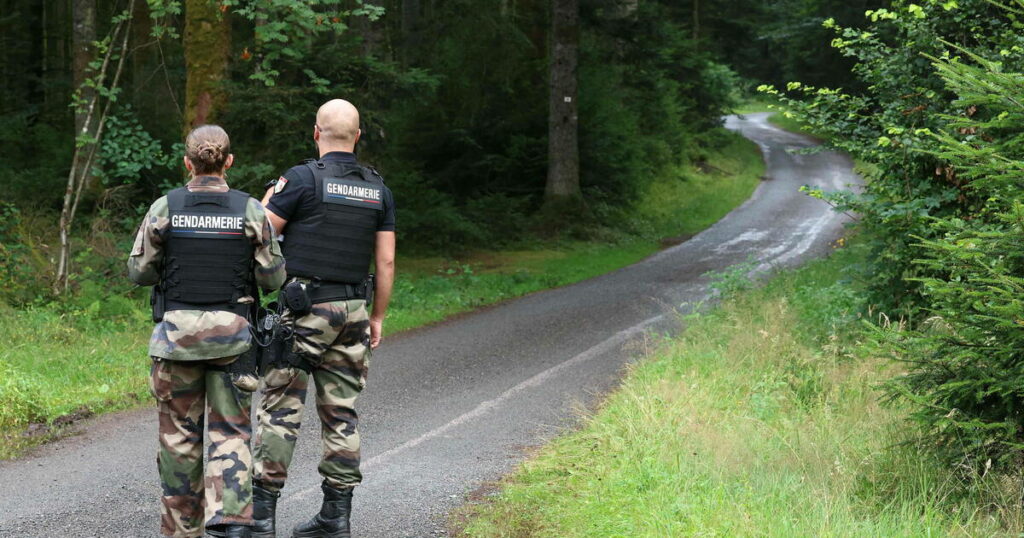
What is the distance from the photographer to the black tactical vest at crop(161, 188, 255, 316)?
449cm

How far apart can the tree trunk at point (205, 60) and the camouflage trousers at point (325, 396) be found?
881 centimetres

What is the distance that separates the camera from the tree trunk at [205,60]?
502 inches

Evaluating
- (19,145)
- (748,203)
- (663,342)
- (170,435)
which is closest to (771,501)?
(170,435)

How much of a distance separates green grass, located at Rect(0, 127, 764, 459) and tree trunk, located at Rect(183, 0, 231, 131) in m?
2.92

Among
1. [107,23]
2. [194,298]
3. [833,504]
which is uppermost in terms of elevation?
[107,23]

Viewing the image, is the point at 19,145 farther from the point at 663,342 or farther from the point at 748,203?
the point at 748,203

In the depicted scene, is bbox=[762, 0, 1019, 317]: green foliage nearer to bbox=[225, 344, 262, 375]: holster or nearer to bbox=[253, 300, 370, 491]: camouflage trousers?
bbox=[253, 300, 370, 491]: camouflage trousers

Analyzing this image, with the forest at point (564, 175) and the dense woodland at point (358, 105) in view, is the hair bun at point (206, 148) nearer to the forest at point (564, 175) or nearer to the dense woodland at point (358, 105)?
the forest at point (564, 175)

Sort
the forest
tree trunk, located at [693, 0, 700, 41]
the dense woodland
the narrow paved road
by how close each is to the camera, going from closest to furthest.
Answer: the forest, the narrow paved road, the dense woodland, tree trunk, located at [693, 0, 700, 41]

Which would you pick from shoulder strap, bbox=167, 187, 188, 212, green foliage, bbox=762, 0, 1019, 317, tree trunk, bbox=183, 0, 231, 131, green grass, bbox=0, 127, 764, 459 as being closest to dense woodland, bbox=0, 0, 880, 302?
tree trunk, bbox=183, 0, 231, 131

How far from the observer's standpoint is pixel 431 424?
24.8ft

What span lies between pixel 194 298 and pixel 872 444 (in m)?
4.29

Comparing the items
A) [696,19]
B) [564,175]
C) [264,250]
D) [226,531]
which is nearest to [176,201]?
[264,250]

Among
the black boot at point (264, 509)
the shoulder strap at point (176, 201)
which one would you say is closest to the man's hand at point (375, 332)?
the black boot at point (264, 509)
